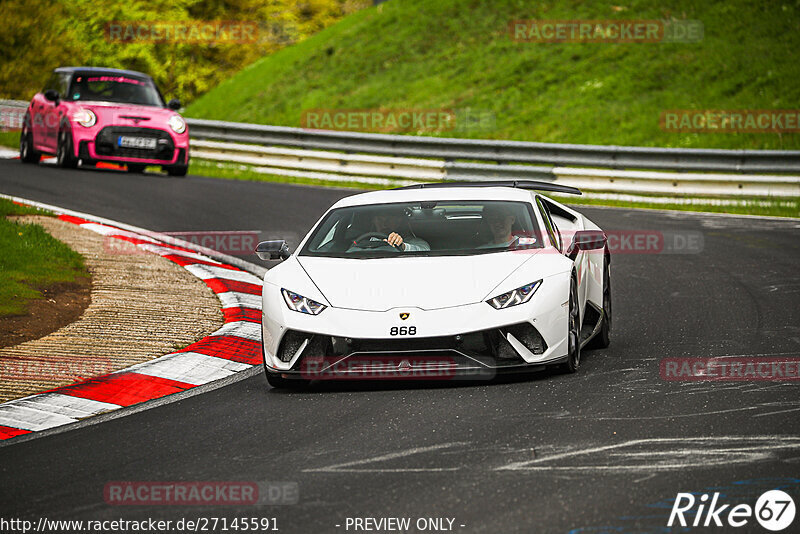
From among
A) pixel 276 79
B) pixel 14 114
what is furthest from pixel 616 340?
pixel 276 79

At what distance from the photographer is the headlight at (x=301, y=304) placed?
7.09m

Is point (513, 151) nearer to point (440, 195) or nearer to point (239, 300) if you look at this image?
point (239, 300)

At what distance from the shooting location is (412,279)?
713 centimetres

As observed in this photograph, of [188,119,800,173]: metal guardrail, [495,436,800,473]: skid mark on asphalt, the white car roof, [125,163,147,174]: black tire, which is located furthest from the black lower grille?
[495,436,800,473]: skid mark on asphalt

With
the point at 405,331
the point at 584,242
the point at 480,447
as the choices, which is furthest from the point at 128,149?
the point at 480,447

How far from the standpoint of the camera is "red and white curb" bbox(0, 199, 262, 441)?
22.1 feet

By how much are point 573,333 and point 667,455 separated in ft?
6.89

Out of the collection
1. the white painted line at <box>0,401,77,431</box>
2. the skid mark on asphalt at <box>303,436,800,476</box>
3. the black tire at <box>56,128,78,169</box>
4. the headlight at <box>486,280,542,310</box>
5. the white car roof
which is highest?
the black tire at <box>56,128,78,169</box>

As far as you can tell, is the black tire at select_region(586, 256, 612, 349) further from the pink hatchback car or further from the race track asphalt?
the pink hatchback car

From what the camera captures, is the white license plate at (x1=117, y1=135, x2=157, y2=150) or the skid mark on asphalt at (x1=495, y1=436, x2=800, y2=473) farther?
the white license plate at (x1=117, y1=135, x2=157, y2=150)

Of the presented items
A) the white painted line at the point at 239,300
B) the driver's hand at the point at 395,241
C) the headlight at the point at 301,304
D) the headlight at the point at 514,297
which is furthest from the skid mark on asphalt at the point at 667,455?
the white painted line at the point at 239,300

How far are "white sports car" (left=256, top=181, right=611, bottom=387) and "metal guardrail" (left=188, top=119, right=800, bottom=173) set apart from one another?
11.7 metres

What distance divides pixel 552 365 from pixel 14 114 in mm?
25589

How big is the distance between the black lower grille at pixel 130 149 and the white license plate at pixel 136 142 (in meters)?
0.04
